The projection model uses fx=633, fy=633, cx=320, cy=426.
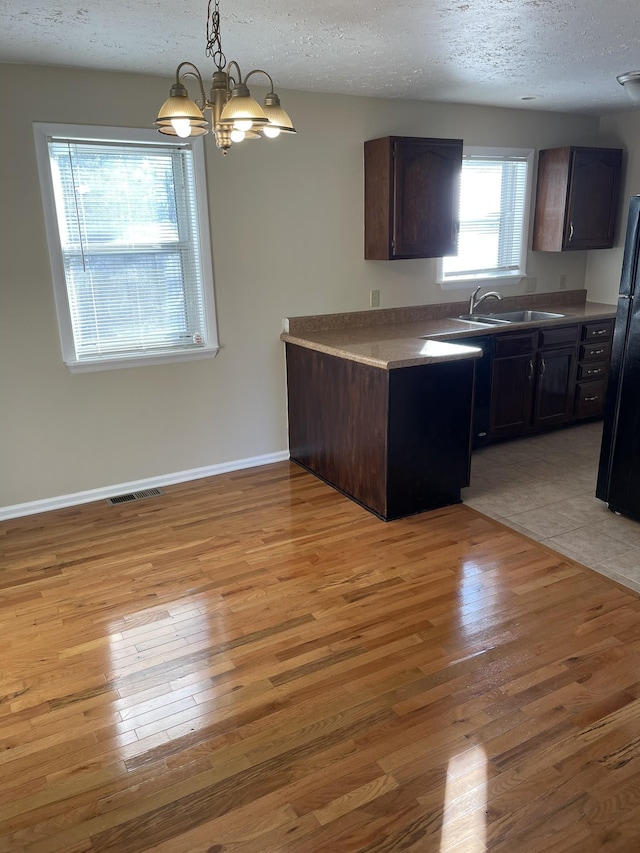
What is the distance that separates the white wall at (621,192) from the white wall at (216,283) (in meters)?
Result: 1.19

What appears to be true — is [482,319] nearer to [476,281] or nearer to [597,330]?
[476,281]

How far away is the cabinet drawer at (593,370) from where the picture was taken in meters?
5.01

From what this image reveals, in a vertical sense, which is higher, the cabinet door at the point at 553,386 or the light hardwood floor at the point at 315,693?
the cabinet door at the point at 553,386

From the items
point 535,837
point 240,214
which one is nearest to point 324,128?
point 240,214

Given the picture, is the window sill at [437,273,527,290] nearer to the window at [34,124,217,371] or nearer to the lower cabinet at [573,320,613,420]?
the lower cabinet at [573,320,613,420]

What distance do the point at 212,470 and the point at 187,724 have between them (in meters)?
2.34

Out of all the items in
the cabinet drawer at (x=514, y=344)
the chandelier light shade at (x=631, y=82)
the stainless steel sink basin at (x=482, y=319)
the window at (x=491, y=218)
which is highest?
the chandelier light shade at (x=631, y=82)

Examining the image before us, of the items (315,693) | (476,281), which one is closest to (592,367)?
(476,281)

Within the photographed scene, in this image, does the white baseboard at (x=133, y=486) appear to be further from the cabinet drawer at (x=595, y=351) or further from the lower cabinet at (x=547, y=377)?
the cabinet drawer at (x=595, y=351)

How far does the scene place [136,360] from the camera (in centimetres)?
385

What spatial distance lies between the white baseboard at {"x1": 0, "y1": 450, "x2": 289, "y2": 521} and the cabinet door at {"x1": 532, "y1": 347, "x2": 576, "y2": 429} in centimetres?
198

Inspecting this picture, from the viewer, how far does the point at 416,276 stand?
15.6 ft

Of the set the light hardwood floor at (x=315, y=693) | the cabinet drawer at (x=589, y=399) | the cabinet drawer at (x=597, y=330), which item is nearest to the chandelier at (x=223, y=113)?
the light hardwood floor at (x=315, y=693)

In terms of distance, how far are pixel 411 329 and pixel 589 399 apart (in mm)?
1797
